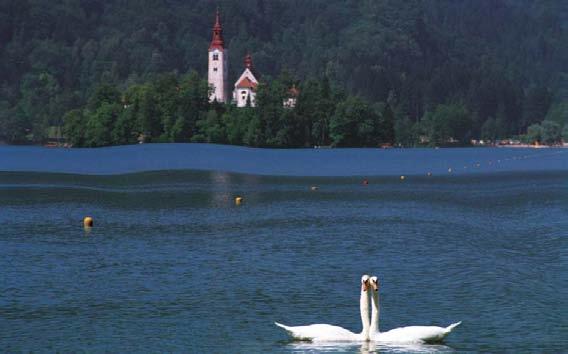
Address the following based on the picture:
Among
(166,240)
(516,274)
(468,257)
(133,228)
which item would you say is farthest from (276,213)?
(516,274)

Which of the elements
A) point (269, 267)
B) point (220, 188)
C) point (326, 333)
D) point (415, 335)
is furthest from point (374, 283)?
point (220, 188)

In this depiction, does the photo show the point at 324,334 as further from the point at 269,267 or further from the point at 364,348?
the point at 269,267

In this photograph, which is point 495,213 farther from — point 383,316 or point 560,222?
point 383,316

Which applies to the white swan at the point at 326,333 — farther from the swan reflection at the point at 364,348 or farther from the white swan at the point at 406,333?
the white swan at the point at 406,333

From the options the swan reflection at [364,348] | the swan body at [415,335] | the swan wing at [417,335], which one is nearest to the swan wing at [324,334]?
the swan reflection at [364,348]

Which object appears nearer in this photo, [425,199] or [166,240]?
[166,240]

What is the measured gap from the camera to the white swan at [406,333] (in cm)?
3609

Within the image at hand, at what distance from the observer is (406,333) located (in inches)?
1427

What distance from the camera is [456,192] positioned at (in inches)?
4434

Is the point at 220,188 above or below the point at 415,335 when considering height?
above

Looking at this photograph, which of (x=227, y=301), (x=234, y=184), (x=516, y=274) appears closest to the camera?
(x=227, y=301)

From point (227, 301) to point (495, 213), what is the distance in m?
46.4

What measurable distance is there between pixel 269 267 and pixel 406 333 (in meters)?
18.0

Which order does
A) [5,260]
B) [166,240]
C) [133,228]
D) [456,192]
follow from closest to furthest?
1. [5,260]
2. [166,240]
3. [133,228]
4. [456,192]
